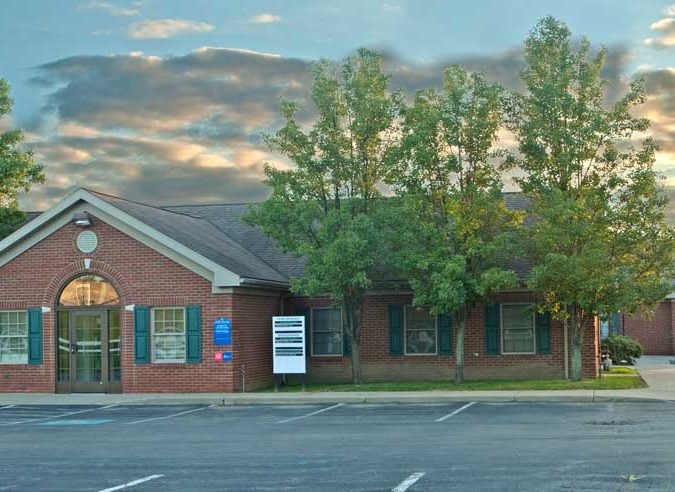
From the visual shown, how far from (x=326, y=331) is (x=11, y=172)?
43.3 feet

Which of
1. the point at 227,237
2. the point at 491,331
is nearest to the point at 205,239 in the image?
the point at 227,237

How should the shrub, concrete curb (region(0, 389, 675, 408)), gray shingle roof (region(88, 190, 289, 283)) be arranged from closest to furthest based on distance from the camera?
1. concrete curb (region(0, 389, 675, 408))
2. gray shingle roof (region(88, 190, 289, 283))
3. the shrub

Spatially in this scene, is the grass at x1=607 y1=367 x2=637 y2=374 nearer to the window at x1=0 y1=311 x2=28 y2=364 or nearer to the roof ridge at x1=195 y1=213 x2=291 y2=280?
the roof ridge at x1=195 y1=213 x2=291 y2=280

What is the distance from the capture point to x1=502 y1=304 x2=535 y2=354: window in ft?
101

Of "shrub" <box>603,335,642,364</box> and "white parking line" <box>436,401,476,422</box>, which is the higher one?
"shrub" <box>603,335,642,364</box>

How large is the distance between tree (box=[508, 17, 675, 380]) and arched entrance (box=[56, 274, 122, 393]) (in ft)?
38.8

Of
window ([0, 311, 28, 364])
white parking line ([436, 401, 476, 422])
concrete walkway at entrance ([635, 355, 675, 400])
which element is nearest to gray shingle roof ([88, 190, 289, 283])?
window ([0, 311, 28, 364])

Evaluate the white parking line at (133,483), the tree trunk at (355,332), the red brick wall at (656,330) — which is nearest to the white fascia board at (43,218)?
the tree trunk at (355,332)

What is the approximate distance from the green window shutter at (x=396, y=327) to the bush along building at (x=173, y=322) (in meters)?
0.03

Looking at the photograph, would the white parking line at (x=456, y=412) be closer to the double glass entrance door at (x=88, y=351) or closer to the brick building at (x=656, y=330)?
the double glass entrance door at (x=88, y=351)

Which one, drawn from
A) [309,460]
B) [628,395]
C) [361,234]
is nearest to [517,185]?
[361,234]

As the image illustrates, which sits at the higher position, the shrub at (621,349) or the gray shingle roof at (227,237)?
the gray shingle roof at (227,237)

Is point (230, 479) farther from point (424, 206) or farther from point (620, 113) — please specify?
point (620, 113)

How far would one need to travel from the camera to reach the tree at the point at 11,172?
3650 cm
